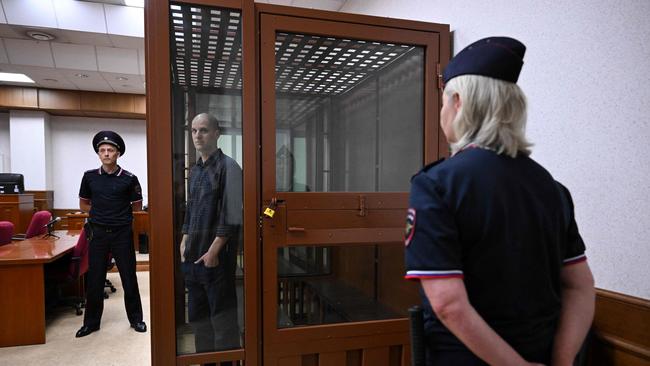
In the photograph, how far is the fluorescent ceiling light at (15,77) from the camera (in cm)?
602

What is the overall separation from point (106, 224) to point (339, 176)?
7.57 ft

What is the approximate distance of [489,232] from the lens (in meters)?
0.79

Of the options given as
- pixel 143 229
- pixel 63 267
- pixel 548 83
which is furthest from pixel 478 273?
pixel 143 229

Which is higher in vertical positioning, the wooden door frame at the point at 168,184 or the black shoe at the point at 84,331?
the wooden door frame at the point at 168,184

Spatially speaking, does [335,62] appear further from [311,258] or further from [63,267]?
[63,267]

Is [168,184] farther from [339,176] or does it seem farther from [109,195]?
[109,195]

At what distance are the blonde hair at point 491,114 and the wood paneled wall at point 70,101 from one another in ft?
24.7

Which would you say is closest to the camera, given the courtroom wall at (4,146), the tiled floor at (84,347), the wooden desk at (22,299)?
the tiled floor at (84,347)

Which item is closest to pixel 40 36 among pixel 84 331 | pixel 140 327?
pixel 84 331

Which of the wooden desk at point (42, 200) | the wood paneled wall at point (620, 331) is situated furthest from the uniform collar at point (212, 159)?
the wooden desk at point (42, 200)

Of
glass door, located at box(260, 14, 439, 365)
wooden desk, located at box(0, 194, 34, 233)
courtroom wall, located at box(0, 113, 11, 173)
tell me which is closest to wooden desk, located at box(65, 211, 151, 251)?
wooden desk, located at box(0, 194, 34, 233)

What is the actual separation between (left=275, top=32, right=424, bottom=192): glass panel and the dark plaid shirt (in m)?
0.22

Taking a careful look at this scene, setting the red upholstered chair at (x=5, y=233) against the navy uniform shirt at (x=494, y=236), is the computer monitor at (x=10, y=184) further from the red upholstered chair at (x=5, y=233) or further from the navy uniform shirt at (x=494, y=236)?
the navy uniform shirt at (x=494, y=236)

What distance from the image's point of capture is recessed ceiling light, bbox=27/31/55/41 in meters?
4.04
